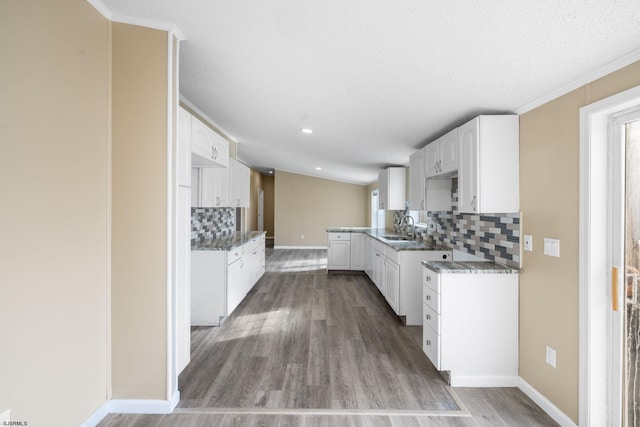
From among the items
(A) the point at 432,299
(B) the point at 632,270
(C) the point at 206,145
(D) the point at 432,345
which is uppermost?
(C) the point at 206,145

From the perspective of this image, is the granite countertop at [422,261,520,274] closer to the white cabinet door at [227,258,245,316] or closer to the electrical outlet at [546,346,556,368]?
the electrical outlet at [546,346,556,368]

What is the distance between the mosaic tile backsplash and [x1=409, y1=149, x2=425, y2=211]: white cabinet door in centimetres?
34

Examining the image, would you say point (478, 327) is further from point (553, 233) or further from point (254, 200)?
point (254, 200)

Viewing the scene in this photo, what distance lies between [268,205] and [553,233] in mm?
10746

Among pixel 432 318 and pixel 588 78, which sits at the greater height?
pixel 588 78

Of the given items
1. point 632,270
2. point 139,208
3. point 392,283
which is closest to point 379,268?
point 392,283

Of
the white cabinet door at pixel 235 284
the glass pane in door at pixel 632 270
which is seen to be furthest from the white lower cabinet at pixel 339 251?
the glass pane in door at pixel 632 270

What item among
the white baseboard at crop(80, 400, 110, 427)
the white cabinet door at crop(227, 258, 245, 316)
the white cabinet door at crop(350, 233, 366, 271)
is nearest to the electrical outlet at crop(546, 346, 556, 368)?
the white baseboard at crop(80, 400, 110, 427)

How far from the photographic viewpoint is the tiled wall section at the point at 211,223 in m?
3.95

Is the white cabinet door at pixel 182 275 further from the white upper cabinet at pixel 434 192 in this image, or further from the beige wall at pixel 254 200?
the beige wall at pixel 254 200

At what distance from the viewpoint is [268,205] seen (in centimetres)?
1206

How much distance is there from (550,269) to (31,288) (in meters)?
2.90

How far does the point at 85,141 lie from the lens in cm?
169

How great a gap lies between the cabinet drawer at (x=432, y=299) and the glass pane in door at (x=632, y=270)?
3.35ft
